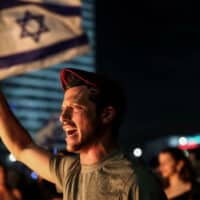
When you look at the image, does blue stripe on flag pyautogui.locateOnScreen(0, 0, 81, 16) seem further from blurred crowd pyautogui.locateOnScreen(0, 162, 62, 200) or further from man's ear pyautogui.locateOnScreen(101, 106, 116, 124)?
man's ear pyautogui.locateOnScreen(101, 106, 116, 124)

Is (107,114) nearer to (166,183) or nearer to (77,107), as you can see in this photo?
(77,107)

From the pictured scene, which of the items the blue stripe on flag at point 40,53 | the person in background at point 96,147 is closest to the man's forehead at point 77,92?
the person in background at point 96,147

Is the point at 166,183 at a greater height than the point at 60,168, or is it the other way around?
the point at 60,168

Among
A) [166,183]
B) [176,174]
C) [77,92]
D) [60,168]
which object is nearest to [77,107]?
[77,92]

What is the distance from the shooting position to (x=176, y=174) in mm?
5984

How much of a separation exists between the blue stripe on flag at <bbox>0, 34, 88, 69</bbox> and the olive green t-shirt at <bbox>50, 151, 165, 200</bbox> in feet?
7.01

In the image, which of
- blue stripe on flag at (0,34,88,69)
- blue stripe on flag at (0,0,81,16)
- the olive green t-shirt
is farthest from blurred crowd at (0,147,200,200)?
the olive green t-shirt

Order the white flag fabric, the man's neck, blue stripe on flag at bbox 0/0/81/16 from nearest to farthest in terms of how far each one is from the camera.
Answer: the man's neck < the white flag fabric < blue stripe on flag at bbox 0/0/81/16

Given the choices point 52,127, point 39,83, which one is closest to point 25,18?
point 52,127

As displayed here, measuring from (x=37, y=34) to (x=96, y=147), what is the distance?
8.77 feet

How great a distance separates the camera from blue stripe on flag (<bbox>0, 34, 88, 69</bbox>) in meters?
4.76

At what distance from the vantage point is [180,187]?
19.2ft

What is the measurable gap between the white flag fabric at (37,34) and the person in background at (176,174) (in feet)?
4.41

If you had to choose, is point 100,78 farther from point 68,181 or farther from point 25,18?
point 25,18
